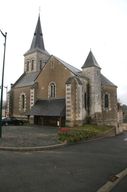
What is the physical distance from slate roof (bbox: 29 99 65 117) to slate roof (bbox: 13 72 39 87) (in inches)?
279

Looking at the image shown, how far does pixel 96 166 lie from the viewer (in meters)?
8.43

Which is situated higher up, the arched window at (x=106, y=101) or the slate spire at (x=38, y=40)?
the slate spire at (x=38, y=40)

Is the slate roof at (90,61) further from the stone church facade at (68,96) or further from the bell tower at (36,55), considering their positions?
the bell tower at (36,55)

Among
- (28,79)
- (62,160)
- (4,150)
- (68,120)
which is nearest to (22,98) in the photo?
(28,79)

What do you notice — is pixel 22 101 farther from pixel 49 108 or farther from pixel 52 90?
pixel 49 108

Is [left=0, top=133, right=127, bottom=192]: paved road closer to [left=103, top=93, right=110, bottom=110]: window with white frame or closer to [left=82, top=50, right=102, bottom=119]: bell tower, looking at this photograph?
[left=82, top=50, right=102, bottom=119]: bell tower

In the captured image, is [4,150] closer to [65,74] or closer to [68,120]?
[68,120]

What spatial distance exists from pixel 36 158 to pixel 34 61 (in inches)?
1347

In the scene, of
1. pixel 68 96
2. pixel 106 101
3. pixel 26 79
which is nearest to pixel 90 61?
pixel 68 96

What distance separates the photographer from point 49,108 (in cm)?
2697

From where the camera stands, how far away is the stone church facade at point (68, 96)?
25188mm

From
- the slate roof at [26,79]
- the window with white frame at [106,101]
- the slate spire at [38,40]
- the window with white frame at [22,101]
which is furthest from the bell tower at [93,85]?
the slate spire at [38,40]

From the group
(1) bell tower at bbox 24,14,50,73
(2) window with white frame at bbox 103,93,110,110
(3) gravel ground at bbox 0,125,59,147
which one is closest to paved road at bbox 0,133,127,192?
(3) gravel ground at bbox 0,125,59,147

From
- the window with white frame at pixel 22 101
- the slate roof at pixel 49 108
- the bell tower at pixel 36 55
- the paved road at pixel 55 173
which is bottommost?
the paved road at pixel 55 173
